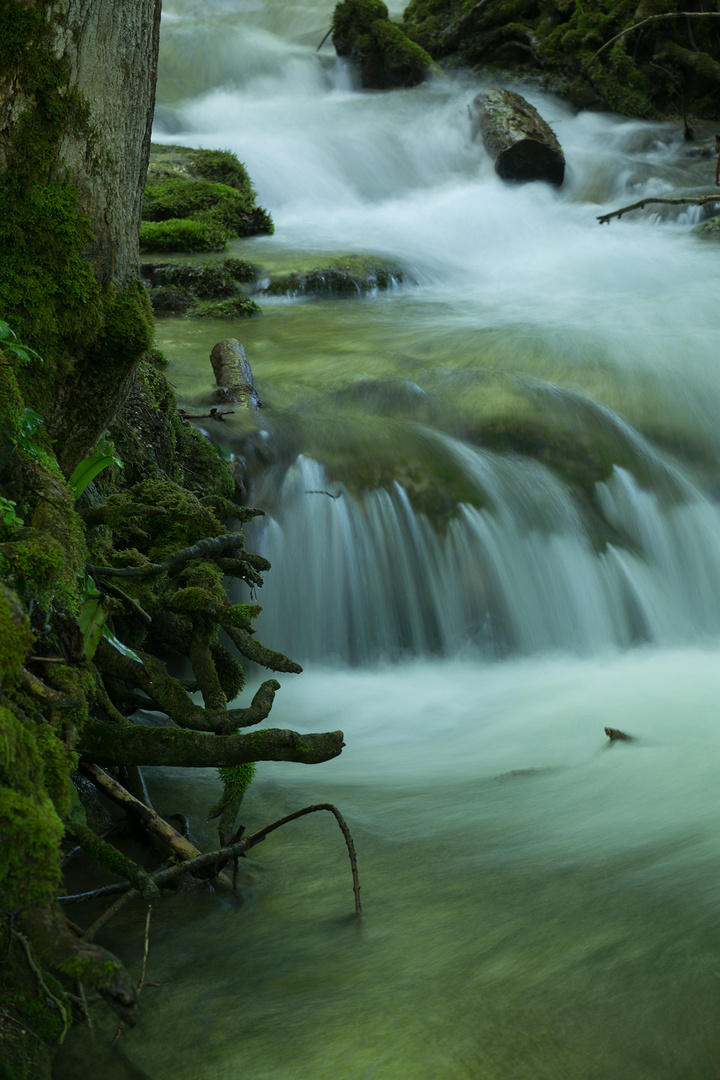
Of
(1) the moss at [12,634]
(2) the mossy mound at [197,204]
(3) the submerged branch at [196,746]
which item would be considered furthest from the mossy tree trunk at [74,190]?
(2) the mossy mound at [197,204]

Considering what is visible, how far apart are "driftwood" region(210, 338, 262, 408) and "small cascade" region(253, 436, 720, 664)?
754mm

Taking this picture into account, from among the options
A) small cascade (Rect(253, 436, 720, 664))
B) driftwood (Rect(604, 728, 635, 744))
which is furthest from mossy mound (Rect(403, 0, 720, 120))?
driftwood (Rect(604, 728, 635, 744))

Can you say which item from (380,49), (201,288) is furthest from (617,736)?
(380,49)

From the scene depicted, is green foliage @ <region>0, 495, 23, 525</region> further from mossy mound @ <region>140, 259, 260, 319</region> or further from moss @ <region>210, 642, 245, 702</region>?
mossy mound @ <region>140, 259, 260, 319</region>

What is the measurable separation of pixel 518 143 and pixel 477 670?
1112 cm

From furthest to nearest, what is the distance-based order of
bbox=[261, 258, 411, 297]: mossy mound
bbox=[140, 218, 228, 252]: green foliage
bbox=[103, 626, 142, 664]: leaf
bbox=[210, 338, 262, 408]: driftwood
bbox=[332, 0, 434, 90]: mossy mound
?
bbox=[332, 0, 434, 90]: mossy mound, bbox=[140, 218, 228, 252]: green foliage, bbox=[261, 258, 411, 297]: mossy mound, bbox=[210, 338, 262, 408]: driftwood, bbox=[103, 626, 142, 664]: leaf

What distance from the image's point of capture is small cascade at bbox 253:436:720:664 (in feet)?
14.9

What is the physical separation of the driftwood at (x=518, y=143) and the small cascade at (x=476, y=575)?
9780mm

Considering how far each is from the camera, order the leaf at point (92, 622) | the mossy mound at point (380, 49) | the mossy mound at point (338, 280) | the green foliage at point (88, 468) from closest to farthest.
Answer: the leaf at point (92, 622) → the green foliage at point (88, 468) → the mossy mound at point (338, 280) → the mossy mound at point (380, 49)

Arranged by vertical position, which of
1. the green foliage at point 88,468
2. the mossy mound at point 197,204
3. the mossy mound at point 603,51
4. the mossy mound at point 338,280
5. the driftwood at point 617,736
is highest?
the mossy mound at point 603,51

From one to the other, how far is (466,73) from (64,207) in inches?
723

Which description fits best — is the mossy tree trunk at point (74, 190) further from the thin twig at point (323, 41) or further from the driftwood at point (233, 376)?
the thin twig at point (323, 41)

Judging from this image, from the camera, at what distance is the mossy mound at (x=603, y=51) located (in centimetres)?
1602

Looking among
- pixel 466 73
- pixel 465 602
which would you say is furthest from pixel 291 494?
pixel 466 73
